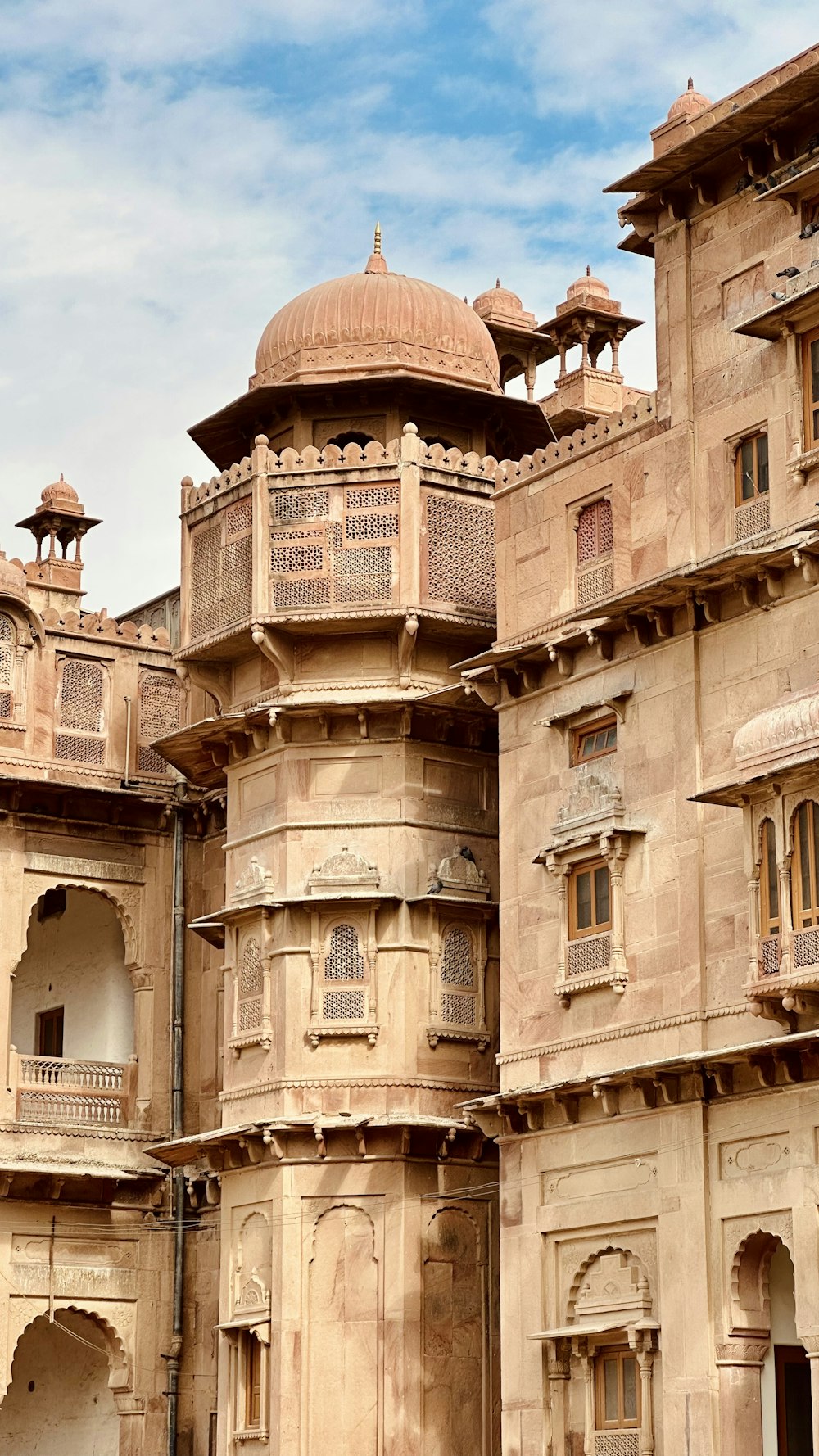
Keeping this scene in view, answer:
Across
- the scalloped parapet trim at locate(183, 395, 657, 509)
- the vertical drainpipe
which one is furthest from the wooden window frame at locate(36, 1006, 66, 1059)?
the scalloped parapet trim at locate(183, 395, 657, 509)

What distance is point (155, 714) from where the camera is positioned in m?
30.2

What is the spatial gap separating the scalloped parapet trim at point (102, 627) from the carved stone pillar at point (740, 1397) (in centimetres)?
1263

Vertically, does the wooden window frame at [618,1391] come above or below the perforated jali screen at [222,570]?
below

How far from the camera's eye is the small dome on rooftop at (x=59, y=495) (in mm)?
32844

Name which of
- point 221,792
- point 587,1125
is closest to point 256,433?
point 221,792

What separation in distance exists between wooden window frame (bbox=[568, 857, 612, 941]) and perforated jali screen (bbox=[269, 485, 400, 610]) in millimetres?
4285

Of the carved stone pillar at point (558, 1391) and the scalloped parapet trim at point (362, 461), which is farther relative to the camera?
the scalloped parapet trim at point (362, 461)

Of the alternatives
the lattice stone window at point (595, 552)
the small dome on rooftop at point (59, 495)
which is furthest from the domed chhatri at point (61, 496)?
the lattice stone window at point (595, 552)

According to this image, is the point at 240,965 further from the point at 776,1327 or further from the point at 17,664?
the point at 776,1327

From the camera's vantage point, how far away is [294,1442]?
24375mm

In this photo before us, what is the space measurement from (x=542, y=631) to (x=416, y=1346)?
676cm

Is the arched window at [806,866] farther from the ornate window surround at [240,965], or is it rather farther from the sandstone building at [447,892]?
the ornate window surround at [240,965]

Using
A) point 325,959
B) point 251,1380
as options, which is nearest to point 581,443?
point 325,959

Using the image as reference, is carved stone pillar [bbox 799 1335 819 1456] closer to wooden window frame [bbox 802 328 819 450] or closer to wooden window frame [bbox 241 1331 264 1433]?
wooden window frame [bbox 802 328 819 450]
